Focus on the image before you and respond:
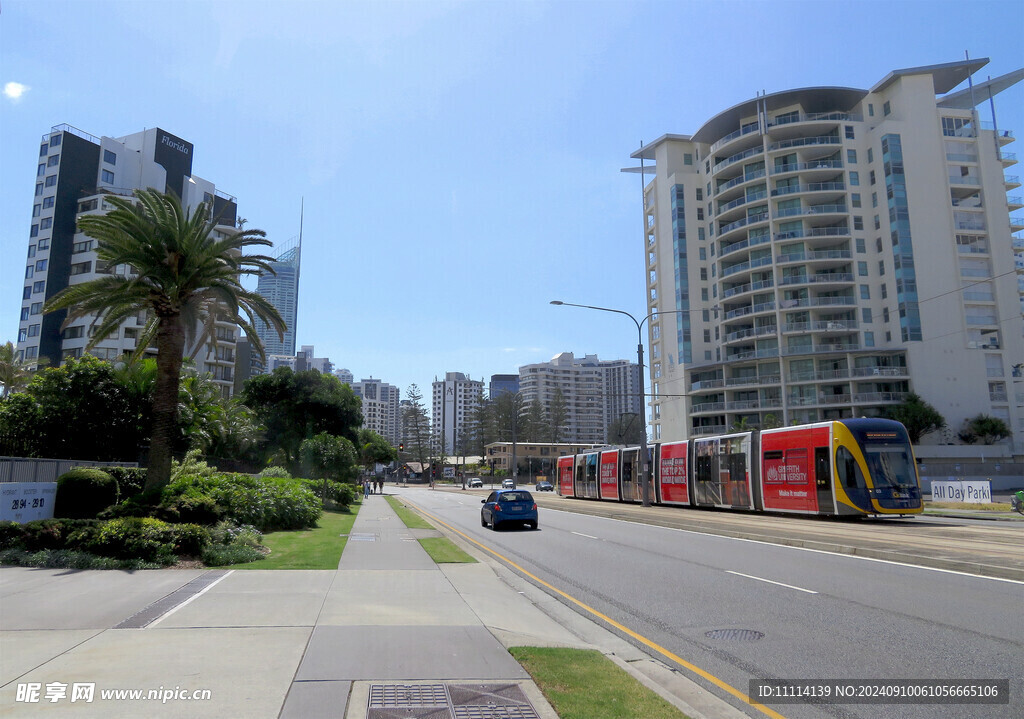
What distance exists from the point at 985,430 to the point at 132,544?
233 ft

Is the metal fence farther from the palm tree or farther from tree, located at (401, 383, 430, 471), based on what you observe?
tree, located at (401, 383, 430, 471)

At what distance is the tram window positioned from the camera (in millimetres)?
22688

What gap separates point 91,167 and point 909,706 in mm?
90385

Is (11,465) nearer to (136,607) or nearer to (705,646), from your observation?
(136,607)

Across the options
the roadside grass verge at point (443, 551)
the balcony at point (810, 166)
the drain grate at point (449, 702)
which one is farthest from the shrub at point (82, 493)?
the balcony at point (810, 166)

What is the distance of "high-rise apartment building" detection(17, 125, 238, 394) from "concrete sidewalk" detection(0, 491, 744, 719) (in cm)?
6340

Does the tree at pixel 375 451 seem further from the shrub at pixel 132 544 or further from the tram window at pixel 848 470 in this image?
the shrub at pixel 132 544

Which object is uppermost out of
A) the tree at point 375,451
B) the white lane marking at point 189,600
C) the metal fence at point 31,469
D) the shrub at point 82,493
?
the tree at point 375,451

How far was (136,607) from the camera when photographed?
847 cm

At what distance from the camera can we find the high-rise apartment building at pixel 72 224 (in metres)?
70.3

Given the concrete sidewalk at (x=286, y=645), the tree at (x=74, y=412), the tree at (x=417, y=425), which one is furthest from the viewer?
the tree at (x=417, y=425)

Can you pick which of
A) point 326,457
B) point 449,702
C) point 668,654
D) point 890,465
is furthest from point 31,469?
point 890,465

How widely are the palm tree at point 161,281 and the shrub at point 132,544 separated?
19.3 ft

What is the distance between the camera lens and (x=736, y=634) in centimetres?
786
